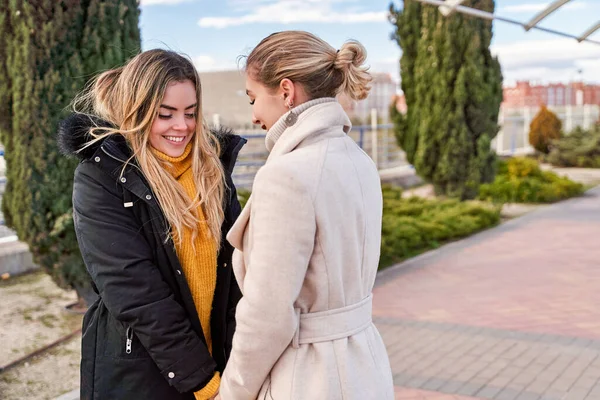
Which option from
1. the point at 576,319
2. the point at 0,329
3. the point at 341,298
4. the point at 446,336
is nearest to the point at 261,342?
the point at 341,298

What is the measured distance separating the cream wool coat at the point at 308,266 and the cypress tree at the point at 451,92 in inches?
398

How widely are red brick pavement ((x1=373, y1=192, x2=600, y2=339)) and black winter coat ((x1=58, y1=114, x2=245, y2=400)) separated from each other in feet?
13.8

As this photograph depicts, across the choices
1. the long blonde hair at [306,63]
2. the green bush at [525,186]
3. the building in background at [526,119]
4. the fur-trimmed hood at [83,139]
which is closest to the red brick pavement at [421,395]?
the fur-trimmed hood at [83,139]

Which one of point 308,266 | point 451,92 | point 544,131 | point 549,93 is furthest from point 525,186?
point 549,93

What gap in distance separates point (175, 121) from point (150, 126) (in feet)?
0.25

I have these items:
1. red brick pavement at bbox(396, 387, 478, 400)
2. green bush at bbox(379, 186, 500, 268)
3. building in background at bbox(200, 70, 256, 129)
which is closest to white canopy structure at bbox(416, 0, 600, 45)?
green bush at bbox(379, 186, 500, 268)

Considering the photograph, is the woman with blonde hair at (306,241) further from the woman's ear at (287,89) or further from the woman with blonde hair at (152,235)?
the woman with blonde hair at (152,235)

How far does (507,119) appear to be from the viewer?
899 inches

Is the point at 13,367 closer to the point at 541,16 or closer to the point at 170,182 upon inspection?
the point at 170,182

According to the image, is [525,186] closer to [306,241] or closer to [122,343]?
[122,343]

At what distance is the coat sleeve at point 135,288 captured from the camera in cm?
206

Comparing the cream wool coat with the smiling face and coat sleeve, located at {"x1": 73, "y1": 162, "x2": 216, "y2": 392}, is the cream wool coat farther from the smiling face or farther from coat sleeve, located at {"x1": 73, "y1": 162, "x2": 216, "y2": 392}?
the smiling face

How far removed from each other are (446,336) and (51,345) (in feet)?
9.48

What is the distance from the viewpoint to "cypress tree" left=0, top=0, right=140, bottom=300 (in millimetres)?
5355
